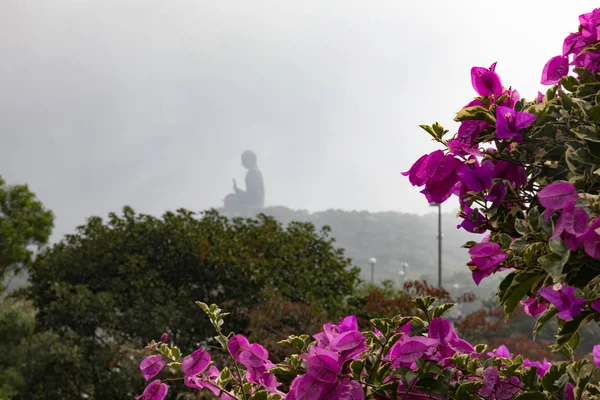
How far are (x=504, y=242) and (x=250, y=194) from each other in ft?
494

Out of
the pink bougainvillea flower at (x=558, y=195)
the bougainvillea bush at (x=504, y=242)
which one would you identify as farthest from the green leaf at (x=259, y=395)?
the pink bougainvillea flower at (x=558, y=195)

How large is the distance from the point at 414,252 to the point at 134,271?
11221 cm

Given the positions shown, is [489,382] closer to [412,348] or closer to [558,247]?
[412,348]

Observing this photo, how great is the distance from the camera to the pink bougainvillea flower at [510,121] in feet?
4.57

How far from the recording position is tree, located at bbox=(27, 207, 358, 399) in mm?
8078

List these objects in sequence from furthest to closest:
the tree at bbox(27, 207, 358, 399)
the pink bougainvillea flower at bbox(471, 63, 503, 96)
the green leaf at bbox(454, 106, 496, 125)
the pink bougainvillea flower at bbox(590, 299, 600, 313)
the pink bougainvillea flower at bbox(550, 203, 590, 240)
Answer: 1. the tree at bbox(27, 207, 358, 399)
2. the pink bougainvillea flower at bbox(471, 63, 503, 96)
3. the green leaf at bbox(454, 106, 496, 125)
4. the pink bougainvillea flower at bbox(590, 299, 600, 313)
5. the pink bougainvillea flower at bbox(550, 203, 590, 240)

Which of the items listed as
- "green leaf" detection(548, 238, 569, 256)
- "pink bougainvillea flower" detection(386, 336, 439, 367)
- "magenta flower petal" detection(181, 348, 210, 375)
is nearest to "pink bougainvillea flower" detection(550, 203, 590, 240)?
"green leaf" detection(548, 238, 569, 256)

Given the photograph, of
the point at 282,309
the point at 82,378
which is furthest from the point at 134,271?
the point at 282,309

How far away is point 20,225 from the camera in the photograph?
11672 millimetres

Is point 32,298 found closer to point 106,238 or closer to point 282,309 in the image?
point 106,238

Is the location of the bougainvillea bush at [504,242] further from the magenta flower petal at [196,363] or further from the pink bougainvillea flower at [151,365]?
the pink bougainvillea flower at [151,365]

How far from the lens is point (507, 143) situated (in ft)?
4.78

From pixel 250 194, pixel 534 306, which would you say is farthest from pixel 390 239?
pixel 534 306

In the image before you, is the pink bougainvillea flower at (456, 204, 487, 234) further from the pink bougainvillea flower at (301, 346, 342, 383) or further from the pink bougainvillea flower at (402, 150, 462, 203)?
the pink bougainvillea flower at (301, 346, 342, 383)
